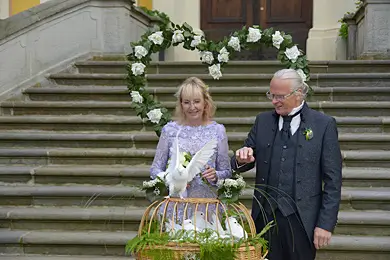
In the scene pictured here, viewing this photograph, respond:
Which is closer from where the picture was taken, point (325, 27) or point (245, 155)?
point (245, 155)

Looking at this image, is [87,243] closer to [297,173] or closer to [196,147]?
[196,147]

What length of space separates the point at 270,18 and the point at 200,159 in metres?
8.12

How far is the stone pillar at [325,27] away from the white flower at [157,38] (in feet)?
19.9

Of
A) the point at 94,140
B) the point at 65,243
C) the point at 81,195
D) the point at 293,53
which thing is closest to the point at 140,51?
the point at 293,53

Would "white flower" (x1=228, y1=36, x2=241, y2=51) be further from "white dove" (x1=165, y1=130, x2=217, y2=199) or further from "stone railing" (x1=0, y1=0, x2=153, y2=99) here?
"stone railing" (x1=0, y1=0, x2=153, y2=99)

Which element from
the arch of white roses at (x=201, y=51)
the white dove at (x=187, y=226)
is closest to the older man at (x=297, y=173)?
the white dove at (x=187, y=226)

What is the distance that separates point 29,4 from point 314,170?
937 cm

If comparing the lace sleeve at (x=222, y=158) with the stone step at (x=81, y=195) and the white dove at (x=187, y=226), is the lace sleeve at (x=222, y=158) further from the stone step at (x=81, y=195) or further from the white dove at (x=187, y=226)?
the stone step at (x=81, y=195)

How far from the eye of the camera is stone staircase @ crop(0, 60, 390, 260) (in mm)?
5473

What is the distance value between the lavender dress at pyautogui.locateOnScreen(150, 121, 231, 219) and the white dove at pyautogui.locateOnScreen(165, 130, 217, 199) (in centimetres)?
28

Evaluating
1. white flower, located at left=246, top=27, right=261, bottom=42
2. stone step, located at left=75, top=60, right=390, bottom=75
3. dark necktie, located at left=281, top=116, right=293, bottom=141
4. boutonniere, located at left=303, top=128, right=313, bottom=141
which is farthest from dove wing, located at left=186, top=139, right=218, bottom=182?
stone step, located at left=75, top=60, right=390, bottom=75

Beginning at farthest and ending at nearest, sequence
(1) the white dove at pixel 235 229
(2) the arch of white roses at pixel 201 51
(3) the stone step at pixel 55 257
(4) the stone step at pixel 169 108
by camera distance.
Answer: (4) the stone step at pixel 169 108
(3) the stone step at pixel 55 257
(2) the arch of white roses at pixel 201 51
(1) the white dove at pixel 235 229

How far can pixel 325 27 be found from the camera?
35.3 ft

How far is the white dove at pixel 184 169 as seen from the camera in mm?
3260
